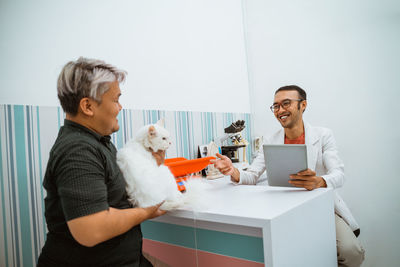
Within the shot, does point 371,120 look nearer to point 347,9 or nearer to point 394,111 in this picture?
point 394,111

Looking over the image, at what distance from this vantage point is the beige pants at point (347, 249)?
4.65ft

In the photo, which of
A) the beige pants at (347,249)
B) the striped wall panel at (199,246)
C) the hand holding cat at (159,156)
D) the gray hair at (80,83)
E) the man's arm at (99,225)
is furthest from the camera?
the beige pants at (347,249)

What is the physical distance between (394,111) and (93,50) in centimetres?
220

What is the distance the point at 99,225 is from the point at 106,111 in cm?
35

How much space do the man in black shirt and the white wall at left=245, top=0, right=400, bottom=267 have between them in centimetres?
204

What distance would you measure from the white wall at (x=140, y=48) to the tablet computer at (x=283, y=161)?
0.89 meters

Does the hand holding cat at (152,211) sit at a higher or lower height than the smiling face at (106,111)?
lower

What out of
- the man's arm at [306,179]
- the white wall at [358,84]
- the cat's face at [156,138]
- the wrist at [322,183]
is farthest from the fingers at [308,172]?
the white wall at [358,84]

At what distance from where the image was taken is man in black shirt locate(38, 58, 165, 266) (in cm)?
72

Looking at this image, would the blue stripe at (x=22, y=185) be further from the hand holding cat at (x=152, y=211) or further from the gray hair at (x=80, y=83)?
the hand holding cat at (x=152, y=211)

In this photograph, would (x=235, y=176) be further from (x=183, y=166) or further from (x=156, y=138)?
(x=156, y=138)

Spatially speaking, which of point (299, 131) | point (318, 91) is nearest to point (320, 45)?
point (318, 91)

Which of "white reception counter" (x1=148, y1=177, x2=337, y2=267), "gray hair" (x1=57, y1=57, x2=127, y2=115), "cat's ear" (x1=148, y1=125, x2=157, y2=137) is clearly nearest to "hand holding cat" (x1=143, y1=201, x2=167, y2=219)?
"white reception counter" (x1=148, y1=177, x2=337, y2=267)

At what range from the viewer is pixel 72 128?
2.81 feet
